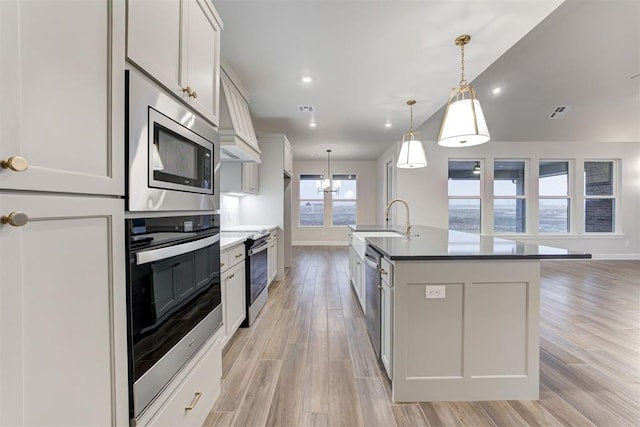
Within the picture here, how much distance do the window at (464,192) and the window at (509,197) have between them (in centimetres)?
42

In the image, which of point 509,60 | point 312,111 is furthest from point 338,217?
point 509,60

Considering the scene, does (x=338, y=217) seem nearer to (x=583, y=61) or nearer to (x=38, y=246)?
(x=583, y=61)

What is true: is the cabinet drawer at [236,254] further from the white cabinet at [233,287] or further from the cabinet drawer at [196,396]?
the cabinet drawer at [196,396]

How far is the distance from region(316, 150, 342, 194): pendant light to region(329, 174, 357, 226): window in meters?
0.18

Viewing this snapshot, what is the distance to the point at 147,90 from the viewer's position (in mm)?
1031

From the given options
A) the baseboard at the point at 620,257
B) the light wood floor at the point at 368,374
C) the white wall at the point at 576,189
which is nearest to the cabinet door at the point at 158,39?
the light wood floor at the point at 368,374

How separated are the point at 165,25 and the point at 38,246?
98 centimetres

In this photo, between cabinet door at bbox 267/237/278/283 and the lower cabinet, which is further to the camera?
cabinet door at bbox 267/237/278/283

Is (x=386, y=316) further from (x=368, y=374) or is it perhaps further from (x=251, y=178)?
(x=251, y=178)

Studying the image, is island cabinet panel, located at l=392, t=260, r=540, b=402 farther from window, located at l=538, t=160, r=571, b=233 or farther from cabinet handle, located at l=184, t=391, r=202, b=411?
window, located at l=538, t=160, r=571, b=233

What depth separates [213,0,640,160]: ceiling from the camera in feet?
7.20

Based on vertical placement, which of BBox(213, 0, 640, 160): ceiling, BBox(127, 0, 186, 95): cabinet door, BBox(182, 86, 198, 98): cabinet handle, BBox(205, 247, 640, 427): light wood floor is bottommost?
BBox(205, 247, 640, 427): light wood floor

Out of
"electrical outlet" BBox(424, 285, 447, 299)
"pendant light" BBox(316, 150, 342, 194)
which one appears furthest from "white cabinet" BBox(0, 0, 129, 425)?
"pendant light" BBox(316, 150, 342, 194)

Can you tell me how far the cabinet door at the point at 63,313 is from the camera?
610mm
